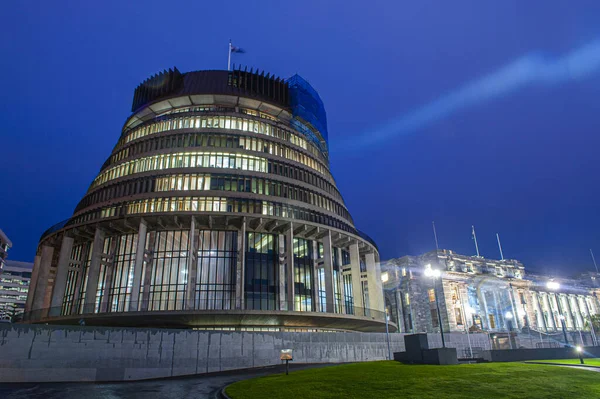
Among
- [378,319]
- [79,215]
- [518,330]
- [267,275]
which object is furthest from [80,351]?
[518,330]

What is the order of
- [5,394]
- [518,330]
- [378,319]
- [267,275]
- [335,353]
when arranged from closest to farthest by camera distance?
[5,394] < [335,353] < [267,275] < [378,319] < [518,330]

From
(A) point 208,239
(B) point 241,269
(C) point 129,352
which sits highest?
(A) point 208,239

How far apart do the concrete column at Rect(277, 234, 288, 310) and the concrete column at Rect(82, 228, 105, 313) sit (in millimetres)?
22871

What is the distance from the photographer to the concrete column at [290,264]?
4804 cm

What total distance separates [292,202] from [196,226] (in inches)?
540

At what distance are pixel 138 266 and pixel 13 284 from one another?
460ft

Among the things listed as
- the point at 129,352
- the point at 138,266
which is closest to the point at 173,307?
the point at 138,266

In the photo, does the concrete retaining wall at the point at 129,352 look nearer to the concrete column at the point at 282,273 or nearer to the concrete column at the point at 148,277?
the concrete column at the point at 282,273

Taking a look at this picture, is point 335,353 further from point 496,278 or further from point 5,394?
point 496,278

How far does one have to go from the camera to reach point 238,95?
6494 centimetres

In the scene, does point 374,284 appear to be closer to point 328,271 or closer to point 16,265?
point 328,271

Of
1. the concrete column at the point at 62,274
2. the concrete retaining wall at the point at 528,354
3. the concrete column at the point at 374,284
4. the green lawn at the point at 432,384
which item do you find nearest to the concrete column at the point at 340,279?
the concrete column at the point at 374,284

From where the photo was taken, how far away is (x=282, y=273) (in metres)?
51.3

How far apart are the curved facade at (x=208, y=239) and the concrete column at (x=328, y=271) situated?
0.15 m
